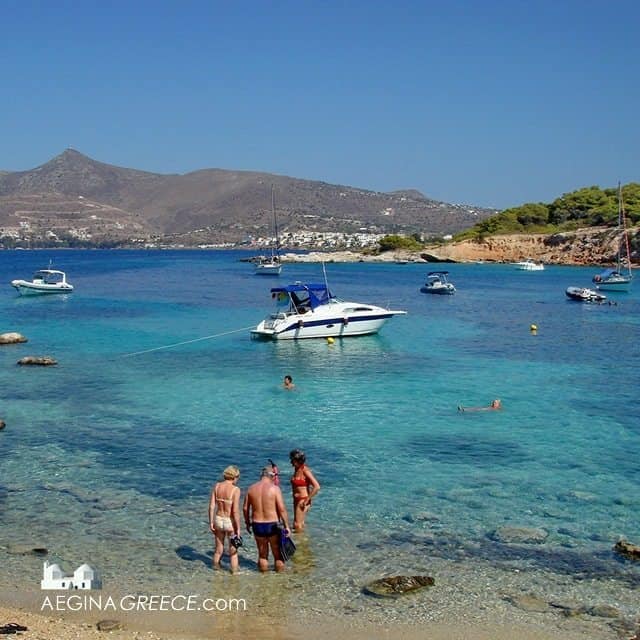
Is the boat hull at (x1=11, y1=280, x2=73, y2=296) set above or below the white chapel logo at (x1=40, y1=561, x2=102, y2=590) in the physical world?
above

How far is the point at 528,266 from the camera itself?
373ft

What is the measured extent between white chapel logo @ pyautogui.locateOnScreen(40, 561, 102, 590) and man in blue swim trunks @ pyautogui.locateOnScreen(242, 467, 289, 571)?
2.47 m

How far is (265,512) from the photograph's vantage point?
39.4ft

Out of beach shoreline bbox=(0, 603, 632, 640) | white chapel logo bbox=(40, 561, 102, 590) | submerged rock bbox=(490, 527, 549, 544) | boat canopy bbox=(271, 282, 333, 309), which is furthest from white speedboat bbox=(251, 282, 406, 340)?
beach shoreline bbox=(0, 603, 632, 640)

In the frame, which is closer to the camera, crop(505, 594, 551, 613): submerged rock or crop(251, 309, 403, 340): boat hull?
crop(505, 594, 551, 613): submerged rock

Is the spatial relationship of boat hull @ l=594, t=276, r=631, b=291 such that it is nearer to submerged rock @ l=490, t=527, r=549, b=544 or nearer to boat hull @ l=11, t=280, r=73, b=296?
boat hull @ l=11, t=280, r=73, b=296

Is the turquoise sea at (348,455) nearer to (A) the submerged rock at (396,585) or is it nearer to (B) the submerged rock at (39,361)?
(A) the submerged rock at (396,585)

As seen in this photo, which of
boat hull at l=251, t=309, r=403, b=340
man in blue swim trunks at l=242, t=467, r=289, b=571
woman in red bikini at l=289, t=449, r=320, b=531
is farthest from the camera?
boat hull at l=251, t=309, r=403, b=340

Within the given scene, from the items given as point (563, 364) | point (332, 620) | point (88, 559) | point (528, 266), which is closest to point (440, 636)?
point (332, 620)

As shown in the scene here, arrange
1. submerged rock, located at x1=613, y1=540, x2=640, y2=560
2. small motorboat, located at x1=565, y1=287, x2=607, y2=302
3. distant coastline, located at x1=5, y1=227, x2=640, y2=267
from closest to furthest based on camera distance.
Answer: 1. submerged rock, located at x1=613, y1=540, x2=640, y2=560
2. small motorboat, located at x1=565, y1=287, x2=607, y2=302
3. distant coastline, located at x1=5, y1=227, x2=640, y2=267

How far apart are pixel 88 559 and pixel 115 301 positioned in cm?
5427

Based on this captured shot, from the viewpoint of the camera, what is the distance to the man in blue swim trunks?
1198 cm

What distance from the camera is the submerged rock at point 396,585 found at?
1178cm

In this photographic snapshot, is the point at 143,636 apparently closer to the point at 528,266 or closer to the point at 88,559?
the point at 88,559
